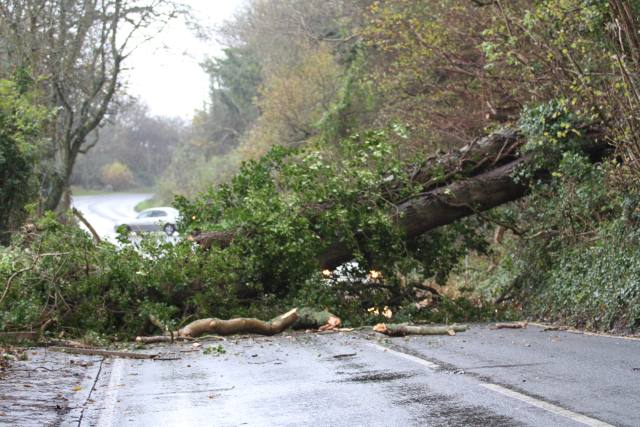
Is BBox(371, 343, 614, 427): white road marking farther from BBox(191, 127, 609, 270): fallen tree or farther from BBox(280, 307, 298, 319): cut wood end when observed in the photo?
BBox(191, 127, 609, 270): fallen tree

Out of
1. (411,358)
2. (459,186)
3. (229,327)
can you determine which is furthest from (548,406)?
(459,186)

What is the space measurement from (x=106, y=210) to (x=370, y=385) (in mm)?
59444

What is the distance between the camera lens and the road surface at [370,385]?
6832mm

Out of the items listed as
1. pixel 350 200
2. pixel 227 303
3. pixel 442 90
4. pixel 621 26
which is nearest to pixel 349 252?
pixel 350 200

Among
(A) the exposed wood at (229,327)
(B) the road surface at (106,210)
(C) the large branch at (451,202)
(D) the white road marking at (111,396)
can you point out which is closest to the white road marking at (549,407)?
(D) the white road marking at (111,396)

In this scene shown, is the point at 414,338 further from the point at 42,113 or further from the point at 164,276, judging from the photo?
the point at 42,113

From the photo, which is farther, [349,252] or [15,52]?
[15,52]

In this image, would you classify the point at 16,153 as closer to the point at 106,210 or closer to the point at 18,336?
the point at 18,336

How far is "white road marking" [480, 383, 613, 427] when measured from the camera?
20.5ft

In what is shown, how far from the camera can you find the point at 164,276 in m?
14.2

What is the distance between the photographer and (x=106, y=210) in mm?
65438

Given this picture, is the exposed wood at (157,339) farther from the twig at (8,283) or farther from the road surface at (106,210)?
the road surface at (106,210)

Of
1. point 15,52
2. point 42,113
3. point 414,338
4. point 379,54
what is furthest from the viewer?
point 379,54

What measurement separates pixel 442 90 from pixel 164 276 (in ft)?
44.8
